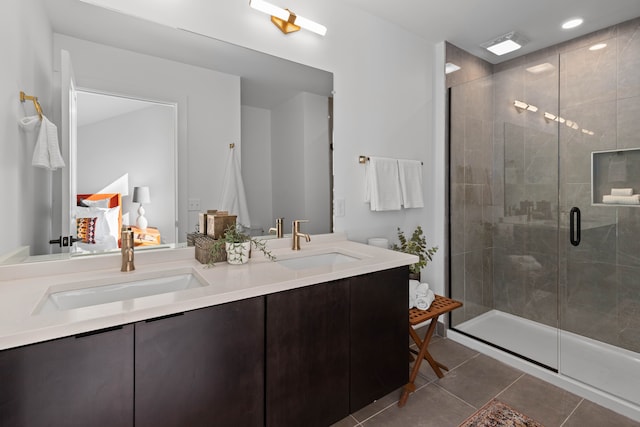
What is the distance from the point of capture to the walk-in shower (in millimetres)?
2240

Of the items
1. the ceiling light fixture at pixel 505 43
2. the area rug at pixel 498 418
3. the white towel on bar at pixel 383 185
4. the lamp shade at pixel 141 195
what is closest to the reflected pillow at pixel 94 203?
the lamp shade at pixel 141 195

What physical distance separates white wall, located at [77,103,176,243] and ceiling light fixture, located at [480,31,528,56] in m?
2.54

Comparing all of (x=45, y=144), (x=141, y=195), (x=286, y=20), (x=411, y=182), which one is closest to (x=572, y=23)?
(x=411, y=182)

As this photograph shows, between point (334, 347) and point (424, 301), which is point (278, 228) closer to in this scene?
point (334, 347)

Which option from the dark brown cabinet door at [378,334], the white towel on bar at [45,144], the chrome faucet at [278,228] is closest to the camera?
the white towel on bar at [45,144]

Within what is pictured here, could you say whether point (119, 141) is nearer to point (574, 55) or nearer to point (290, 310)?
point (290, 310)

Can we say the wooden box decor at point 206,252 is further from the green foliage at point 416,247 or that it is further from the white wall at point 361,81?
the green foliage at point 416,247

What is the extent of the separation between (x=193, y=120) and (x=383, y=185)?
1339 mm

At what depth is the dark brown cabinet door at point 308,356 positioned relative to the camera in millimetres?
1224

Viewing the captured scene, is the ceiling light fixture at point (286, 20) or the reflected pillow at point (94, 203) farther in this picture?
the ceiling light fixture at point (286, 20)

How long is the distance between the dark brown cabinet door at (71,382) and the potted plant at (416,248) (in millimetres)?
1759

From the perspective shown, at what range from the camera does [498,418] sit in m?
1.66

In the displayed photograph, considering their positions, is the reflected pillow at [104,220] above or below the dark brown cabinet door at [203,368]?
above

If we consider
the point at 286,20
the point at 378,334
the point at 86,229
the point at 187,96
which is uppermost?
the point at 286,20
